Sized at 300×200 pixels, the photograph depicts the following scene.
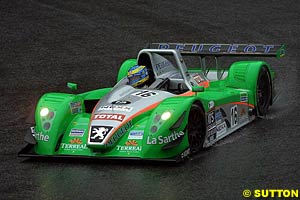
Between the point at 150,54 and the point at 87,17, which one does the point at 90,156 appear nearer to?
the point at 150,54

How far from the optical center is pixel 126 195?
28.0ft

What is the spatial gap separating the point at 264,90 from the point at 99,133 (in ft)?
14.3

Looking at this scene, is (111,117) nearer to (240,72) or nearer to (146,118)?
A: (146,118)

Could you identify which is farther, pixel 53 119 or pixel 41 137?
pixel 53 119

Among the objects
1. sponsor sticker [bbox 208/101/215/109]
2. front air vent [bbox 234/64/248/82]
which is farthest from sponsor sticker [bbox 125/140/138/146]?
front air vent [bbox 234/64/248/82]

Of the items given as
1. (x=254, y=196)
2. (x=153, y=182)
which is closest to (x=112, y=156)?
(x=153, y=182)

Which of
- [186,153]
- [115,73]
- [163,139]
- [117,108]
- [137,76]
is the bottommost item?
[115,73]

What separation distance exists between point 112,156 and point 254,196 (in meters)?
2.32

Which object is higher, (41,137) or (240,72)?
(240,72)

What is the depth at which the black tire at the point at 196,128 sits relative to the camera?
34.0ft

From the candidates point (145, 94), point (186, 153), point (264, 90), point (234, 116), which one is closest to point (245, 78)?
point (264, 90)

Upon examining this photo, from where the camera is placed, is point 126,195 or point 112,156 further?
point 112,156

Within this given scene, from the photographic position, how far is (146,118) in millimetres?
10375

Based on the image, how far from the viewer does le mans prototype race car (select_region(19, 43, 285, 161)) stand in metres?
9.91
